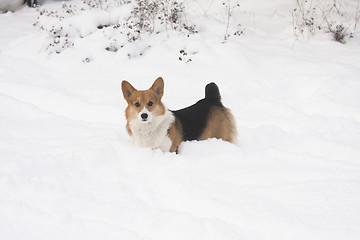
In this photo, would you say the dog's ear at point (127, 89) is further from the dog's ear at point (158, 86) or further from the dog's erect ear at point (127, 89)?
the dog's ear at point (158, 86)

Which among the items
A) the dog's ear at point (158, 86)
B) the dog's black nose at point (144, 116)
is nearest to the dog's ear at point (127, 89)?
the dog's ear at point (158, 86)

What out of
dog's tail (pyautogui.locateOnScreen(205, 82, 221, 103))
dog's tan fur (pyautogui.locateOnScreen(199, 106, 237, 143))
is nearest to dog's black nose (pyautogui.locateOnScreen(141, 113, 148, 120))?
dog's tan fur (pyautogui.locateOnScreen(199, 106, 237, 143))

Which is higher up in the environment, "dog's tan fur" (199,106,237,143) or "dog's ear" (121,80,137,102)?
"dog's ear" (121,80,137,102)

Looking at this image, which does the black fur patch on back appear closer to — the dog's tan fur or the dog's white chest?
the dog's tan fur

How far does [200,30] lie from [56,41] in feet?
8.79

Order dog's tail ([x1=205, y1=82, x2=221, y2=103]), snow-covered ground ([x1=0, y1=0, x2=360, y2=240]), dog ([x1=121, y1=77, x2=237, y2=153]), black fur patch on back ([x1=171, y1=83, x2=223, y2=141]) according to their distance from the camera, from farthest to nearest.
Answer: dog's tail ([x1=205, y1=82, x2=221, y2=103]) → black fur patch on back ([x1=171, y1=83, x2=223, y2=141]) → dog ([x1=121, y1=77, x2=237, y2=153]) → snow-covered ground ([x1=0, y1=0, x2=360, y2=240])

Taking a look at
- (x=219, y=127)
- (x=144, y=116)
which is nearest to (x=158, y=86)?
(x=144, y=116)

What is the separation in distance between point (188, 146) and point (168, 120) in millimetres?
343

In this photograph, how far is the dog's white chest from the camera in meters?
3.71

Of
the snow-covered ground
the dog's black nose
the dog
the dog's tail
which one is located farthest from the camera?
the dog's tail

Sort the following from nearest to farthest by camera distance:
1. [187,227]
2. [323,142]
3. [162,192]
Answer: [187,227]
[162,192]
[323,142]

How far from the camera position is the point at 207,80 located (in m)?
5.84

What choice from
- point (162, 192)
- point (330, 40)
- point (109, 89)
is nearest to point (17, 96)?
point (109, 89)

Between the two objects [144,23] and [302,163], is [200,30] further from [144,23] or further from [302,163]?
[302,163]
